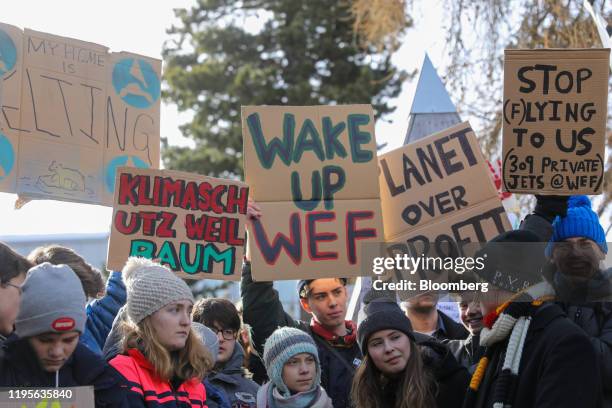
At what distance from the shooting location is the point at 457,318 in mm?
→ 6551

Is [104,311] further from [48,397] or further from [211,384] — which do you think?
[48,397]

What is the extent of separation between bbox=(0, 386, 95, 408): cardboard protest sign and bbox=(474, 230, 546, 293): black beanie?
1519mm

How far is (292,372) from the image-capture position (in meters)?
5.07

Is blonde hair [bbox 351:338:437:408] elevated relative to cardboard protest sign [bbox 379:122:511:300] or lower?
lower

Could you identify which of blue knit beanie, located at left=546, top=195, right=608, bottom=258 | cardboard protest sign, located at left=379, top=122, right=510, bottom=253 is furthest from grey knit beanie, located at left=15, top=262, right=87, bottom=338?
cardboard protest sign, located at left=379, top=122, right=510, bottom=253

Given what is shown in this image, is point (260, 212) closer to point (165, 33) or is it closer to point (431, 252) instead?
point (431, 252)

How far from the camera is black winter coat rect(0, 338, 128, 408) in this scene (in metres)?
3.86

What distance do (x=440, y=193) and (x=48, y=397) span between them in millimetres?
2692

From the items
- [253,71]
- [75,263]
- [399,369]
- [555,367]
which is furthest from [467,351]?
[253,71]

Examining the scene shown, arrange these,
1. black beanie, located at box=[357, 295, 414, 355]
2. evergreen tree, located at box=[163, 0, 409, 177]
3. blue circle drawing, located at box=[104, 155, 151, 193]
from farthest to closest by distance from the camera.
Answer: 1. evergreen tree, located at box=[163, 0, 409, 177]
2. blue circle drawing, located at box=[104, 155, 151, 193]
3. black beanie, located at box=[357, 295, 414, 355]

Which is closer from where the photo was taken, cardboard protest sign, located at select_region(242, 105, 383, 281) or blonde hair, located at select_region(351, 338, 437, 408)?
blonde hair, located at select_region(351, 338, 437, 408)

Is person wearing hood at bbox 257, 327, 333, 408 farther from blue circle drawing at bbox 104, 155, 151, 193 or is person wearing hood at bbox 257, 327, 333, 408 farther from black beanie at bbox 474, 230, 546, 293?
blue circle drawing at bbox 104, 155, 151, 193

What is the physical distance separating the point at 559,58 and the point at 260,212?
1.60 m

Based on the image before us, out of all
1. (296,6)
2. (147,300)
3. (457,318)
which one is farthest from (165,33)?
(147,300)
